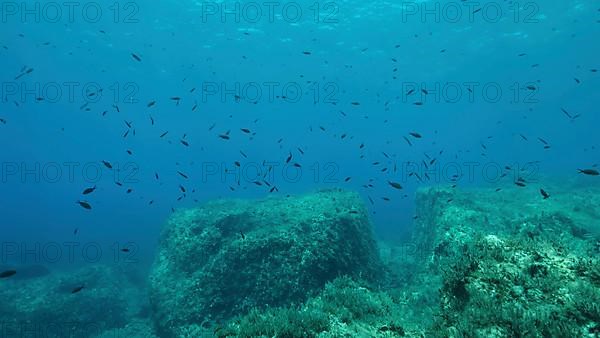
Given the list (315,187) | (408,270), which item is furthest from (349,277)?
(315,187)

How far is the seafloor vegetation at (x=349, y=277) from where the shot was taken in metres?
4.47

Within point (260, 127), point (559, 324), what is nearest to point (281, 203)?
point (559, 324)

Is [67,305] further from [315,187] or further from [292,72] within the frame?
[292,72]

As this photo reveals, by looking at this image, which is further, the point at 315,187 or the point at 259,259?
the point at 315,187

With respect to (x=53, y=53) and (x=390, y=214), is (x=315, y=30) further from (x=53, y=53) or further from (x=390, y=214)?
(x=53, y=53)

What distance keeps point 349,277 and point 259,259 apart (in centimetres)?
400

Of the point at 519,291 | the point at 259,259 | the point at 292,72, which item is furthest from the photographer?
the point at 292,72

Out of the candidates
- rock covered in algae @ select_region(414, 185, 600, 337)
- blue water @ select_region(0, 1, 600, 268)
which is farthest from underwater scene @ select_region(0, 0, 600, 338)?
blue water @ select_region(0, 1, 600, 268)

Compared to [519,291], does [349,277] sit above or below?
below

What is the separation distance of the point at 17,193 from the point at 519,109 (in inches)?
8123

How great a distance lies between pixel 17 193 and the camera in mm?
169625

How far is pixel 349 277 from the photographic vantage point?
9141 mm

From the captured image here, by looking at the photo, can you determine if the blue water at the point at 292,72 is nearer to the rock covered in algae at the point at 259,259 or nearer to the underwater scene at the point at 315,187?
the underwater scene at the point at 315,187

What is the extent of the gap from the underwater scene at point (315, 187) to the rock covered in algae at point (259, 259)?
0.23 ft
